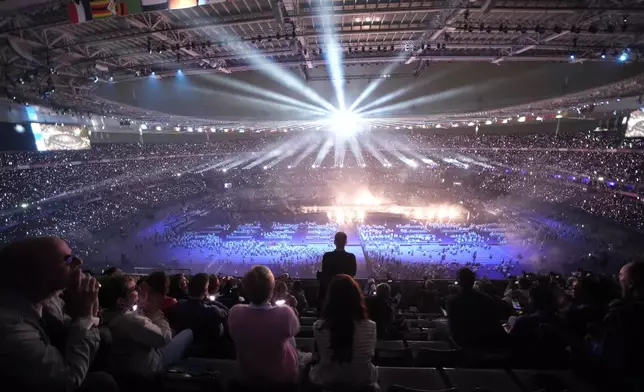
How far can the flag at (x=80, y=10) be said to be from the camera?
7.05 m

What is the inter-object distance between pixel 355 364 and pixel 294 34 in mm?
9461

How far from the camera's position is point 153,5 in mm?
6977

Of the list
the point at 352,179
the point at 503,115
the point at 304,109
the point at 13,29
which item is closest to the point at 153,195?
the point at 304,109

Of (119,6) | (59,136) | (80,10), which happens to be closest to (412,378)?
(119,6)

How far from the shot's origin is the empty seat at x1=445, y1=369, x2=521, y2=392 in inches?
101

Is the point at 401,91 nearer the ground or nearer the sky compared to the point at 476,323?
nearer the sky

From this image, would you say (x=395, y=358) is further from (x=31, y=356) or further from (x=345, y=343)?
(x=31, y=356)

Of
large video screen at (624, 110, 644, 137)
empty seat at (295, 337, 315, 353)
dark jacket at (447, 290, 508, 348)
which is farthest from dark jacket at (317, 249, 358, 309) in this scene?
large video screen at (624, 110, 644, 137)

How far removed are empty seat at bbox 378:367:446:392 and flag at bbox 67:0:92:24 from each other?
8.93 metres

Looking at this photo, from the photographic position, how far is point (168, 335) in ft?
8.20

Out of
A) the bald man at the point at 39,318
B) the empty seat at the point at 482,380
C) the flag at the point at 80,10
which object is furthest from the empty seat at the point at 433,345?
the flag at the point at 80,10

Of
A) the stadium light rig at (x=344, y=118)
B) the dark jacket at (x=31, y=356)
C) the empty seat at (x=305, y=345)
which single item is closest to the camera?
the dark jacket at (x=31, y=356)

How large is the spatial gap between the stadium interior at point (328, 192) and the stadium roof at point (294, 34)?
0.09 metres

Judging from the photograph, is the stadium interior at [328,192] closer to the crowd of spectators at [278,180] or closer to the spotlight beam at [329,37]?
the spotlight beam at [329,37]
